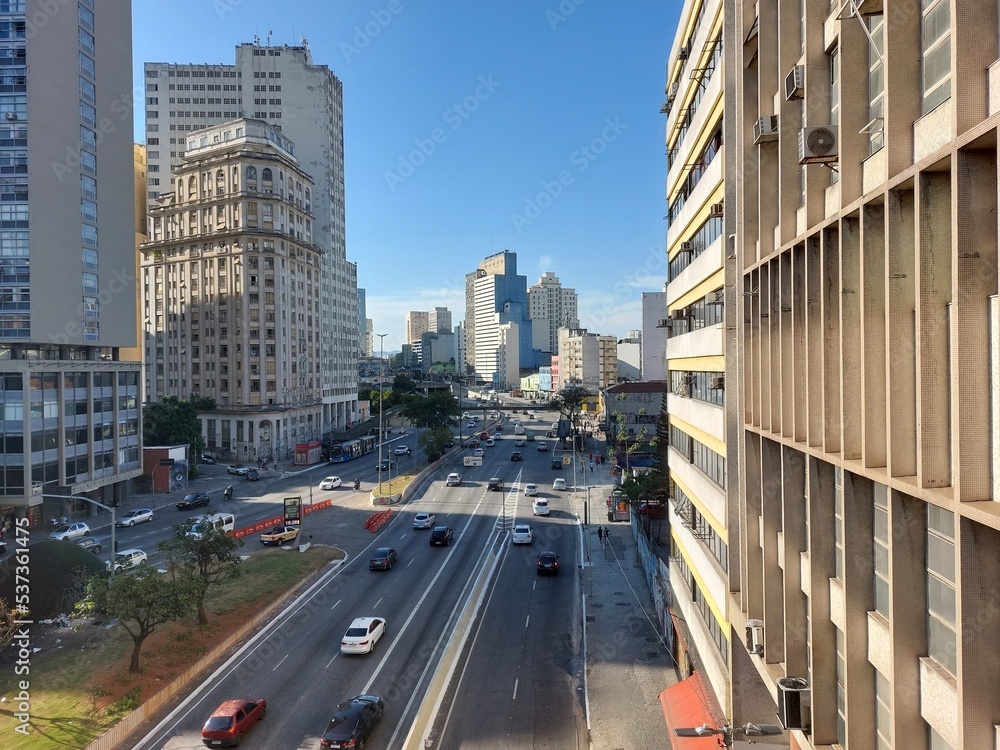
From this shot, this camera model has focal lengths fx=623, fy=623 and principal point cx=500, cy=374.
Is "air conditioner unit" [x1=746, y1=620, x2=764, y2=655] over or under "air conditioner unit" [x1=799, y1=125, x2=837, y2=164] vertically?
under

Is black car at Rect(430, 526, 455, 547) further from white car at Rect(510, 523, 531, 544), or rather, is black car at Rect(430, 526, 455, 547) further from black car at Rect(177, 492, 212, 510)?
black car at Rect(177, 492, 212, 510)

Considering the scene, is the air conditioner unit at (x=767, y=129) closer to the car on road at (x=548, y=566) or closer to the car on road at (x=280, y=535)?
the car on road at (x=548, y=566)

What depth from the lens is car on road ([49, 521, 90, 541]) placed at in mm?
39000

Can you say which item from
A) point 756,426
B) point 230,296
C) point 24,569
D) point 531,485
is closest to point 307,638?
point 24,569

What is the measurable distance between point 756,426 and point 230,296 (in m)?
75.6

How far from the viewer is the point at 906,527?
22.9 ft

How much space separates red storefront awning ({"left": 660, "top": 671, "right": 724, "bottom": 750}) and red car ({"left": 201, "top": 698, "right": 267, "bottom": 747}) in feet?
38.2

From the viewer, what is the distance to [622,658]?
23172 mm

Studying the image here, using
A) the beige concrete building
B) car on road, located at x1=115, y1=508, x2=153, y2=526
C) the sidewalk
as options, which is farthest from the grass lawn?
car on road, located at x1=115, y1=508, x2=153, y2=526

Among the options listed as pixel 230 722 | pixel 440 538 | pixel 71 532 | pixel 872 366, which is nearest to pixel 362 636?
pixel 230 722

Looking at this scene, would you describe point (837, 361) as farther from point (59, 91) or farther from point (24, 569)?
point (59, 91)

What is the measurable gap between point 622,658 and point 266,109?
340 ft

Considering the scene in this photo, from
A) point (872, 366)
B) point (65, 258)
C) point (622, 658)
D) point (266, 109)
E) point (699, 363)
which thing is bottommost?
point (622, 658)

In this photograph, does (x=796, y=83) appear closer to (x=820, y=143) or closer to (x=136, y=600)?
(x=820, y=143)
